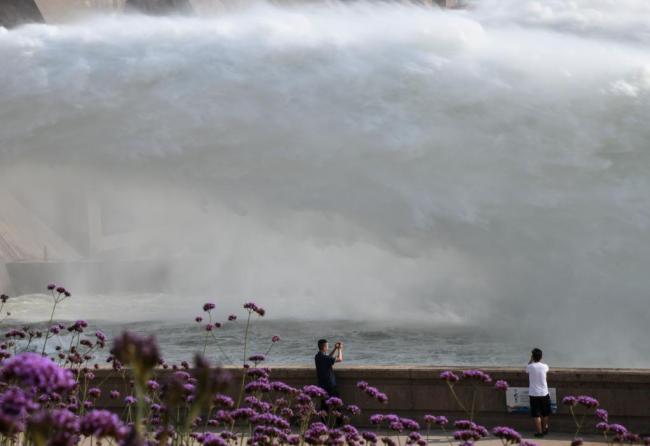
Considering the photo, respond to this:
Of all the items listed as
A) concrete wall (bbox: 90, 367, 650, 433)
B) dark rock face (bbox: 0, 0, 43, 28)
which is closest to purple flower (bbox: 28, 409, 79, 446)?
concrete wall (bbox: 90, 367, 650, 433)

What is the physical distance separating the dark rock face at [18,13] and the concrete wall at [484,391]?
3476cm

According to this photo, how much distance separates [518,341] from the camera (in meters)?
20.0

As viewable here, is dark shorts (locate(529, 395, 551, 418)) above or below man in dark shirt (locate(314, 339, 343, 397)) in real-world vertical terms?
below

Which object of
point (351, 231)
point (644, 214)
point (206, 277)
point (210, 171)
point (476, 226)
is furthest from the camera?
point (206, 277)

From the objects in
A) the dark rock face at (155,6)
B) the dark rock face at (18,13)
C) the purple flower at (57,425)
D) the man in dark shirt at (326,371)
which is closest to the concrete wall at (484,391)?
the man in dark shirt at (326,371)

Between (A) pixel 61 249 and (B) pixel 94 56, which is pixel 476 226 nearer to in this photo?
(B) pixel 94 56

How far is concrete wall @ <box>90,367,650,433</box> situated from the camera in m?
10.4

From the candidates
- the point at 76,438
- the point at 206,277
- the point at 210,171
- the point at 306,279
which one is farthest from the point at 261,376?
the point at 206,277

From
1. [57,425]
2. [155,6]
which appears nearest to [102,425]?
[57,425]

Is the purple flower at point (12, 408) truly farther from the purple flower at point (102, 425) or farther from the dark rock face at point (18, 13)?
the dark rock face at point (18, 13)

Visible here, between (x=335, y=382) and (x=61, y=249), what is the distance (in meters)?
42.5

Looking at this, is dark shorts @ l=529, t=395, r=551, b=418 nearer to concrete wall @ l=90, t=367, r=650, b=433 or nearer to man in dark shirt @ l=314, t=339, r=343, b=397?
concrete wall @ l=90, t=367, r=650, b=433

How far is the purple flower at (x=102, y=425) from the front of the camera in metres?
2.73

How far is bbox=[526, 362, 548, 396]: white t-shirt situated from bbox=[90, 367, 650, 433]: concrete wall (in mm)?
522
